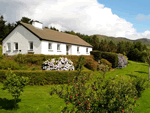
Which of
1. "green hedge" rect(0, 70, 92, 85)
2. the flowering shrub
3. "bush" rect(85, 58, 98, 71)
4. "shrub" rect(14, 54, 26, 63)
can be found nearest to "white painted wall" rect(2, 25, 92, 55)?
"shrub" rect(14, 54, 26, 63)

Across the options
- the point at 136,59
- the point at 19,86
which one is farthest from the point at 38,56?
the point at 136,59

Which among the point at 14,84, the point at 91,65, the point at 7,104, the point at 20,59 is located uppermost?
the point at 20,59

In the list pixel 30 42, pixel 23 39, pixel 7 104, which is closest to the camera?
pixel 7 104

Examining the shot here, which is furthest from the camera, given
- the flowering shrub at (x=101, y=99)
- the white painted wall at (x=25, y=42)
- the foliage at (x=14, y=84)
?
the white painted wall at (x=25, y=42)

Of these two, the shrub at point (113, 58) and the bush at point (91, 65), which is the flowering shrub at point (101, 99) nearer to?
the bush at point (91, 65)

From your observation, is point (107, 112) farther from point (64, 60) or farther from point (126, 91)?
point (64, 60)

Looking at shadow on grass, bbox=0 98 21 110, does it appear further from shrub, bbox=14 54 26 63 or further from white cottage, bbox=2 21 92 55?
white cottage, bbox=2 21 92 55

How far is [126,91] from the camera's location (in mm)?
4238

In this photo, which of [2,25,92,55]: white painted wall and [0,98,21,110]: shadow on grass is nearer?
[0,98,21,110]: shadow on grass

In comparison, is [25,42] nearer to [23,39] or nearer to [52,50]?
[23,39]

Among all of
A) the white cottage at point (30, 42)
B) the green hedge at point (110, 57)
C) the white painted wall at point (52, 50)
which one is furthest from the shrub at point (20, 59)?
the green hedge at point (110, 57)

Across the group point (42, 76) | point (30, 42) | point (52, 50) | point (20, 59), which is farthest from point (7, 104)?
point (52, 50)

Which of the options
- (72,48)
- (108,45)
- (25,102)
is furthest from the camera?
(108,45)

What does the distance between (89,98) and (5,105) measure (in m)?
6.39
